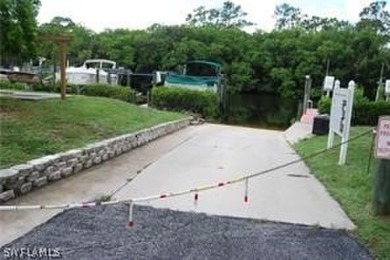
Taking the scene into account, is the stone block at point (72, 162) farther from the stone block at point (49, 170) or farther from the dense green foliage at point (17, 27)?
the dense green foliage at point (17, 27)

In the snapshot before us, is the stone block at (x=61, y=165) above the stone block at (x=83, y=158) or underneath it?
above

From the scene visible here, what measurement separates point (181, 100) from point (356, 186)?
15.2 m

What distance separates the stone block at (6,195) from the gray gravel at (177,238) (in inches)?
31.7

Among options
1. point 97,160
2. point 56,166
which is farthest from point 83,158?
point 56,166

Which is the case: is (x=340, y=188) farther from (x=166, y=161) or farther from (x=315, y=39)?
(x=315, y=39)

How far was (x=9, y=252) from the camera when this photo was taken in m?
4.66

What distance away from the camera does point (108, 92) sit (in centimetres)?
2297

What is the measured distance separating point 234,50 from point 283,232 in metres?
39.5

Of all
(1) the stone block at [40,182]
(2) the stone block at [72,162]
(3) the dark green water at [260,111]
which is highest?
(2) the stone block at [72,162]

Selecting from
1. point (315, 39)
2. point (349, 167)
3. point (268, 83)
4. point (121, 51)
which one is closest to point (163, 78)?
point (121, 51)

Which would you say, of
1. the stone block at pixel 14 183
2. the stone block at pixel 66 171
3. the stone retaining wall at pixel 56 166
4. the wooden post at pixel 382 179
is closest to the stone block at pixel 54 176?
the stone retaining wall at pixel 56 166

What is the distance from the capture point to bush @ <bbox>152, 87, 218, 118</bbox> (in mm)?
22875

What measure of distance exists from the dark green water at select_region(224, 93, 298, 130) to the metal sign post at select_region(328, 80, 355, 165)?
1275 centimetres

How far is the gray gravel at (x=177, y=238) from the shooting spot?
16.0 ft
